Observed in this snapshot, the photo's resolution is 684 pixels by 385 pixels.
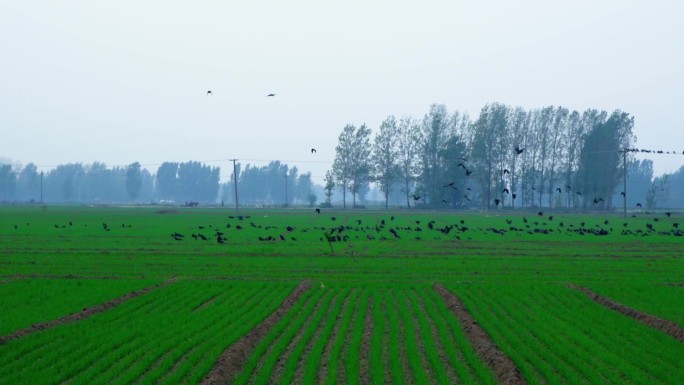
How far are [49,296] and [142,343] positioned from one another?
8.57 meters

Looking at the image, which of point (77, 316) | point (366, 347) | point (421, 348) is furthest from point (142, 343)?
point (421, 348)

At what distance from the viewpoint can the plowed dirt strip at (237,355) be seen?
12.6 m

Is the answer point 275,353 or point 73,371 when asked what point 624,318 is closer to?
point 275,353

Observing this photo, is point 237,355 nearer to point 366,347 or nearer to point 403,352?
point 366,347

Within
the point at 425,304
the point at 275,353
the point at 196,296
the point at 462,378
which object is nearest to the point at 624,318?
the point at 425,304

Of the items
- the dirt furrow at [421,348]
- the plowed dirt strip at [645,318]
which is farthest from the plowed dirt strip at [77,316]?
the plowed dirt strip at [645,318]

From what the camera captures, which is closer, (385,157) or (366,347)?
(366,347)

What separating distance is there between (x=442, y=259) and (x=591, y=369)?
23893 millimetres

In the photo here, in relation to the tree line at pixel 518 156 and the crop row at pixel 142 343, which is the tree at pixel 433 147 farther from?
the crop row at pixel 142 343

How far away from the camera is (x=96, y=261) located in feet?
112

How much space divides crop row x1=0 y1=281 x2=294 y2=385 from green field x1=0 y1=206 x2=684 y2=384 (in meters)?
0.05

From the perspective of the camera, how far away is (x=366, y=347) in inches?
600

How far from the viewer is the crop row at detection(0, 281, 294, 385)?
12.7m

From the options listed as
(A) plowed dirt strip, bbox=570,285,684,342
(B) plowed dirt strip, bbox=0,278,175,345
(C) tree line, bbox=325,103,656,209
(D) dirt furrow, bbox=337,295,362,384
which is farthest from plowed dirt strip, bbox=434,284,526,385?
(C) tree line, bbox=325,103,656,209
